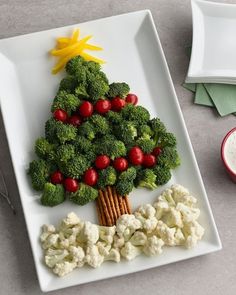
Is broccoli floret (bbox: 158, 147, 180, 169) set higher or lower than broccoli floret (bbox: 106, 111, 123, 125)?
lower

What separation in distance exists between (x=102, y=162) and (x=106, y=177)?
0.25 feet

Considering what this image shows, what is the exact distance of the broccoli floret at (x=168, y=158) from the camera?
3.15 m

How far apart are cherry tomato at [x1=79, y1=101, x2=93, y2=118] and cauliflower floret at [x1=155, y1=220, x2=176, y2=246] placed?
0.65 metres

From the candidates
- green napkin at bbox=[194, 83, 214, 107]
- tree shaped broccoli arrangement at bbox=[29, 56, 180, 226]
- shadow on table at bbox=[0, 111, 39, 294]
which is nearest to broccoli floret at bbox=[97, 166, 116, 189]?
tree shaped broccoli arrangement at bbox=[29, 56, 180, 226]

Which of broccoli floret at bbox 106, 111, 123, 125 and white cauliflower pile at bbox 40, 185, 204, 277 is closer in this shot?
white cauliflower pile at bbox 40, 185, 204, 277

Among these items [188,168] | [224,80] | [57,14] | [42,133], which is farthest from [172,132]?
[57,14]

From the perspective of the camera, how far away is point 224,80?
11.2 ft

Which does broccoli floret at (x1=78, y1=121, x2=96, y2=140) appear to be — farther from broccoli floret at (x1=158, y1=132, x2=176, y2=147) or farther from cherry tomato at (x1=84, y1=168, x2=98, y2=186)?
broccoli floret at (x1=158, y1=132, x2=176, y2=147)

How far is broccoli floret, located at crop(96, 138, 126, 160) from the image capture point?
10.2ft

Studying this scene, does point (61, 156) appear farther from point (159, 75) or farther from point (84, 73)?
point (159, 75)

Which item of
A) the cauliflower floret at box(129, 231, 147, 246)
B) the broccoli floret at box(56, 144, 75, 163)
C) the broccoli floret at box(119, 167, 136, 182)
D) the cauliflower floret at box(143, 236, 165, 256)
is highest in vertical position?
the broccoli floret at box(56, 144, 75, 163)

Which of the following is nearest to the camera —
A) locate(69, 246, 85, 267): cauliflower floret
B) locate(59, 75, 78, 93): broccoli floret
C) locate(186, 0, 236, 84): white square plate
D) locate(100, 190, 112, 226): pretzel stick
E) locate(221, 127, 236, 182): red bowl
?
locate(69, 246, 85, 267): cauliflower floret

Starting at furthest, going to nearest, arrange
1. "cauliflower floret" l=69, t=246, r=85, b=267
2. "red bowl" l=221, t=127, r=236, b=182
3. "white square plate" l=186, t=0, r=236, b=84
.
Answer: "white square plate" l=186, t=0, r=236, b=84 < "red bowl" l=221, t=127, r=236, b=182 < "cauliflower floret" l=69, t=246, r=85, b=267

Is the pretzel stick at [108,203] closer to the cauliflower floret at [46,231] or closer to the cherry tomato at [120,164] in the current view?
the cherry tomato at [120,164]
